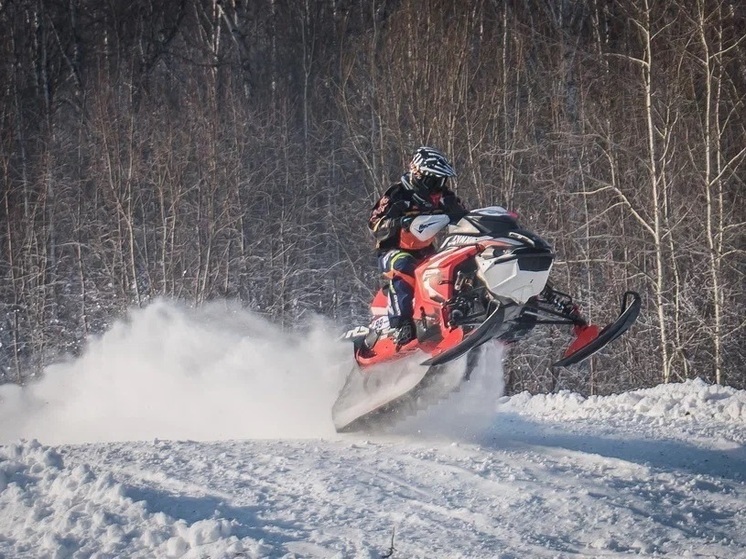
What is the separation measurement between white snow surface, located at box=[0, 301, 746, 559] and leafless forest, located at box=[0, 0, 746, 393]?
20.2ft

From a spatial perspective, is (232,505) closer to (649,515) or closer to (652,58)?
(649,515)

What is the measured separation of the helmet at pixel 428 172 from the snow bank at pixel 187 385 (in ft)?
8.23

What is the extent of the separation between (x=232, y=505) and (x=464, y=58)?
45.7 ft

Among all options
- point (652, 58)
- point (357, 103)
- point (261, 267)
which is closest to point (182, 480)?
point (652, 58)

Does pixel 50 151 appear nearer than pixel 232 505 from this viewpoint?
No

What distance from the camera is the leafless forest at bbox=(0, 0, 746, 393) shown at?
1460 centimetres

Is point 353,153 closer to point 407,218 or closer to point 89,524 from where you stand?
point 407,218

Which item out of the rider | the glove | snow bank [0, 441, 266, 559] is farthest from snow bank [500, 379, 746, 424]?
snow bank [0, 441, 266, 559]

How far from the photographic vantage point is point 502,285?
6832mm

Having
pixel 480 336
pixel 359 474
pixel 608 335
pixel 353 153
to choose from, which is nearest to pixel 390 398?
pixel 480 336

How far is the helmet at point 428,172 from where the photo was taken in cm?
A: 755

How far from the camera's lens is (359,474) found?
19.3ft

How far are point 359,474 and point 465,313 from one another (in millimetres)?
1981

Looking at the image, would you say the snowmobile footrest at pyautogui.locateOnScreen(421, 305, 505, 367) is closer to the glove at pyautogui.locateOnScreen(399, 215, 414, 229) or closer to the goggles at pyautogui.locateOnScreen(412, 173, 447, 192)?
the glove at pyautogui.locateOnScreen(399, 215, 414, 229)
